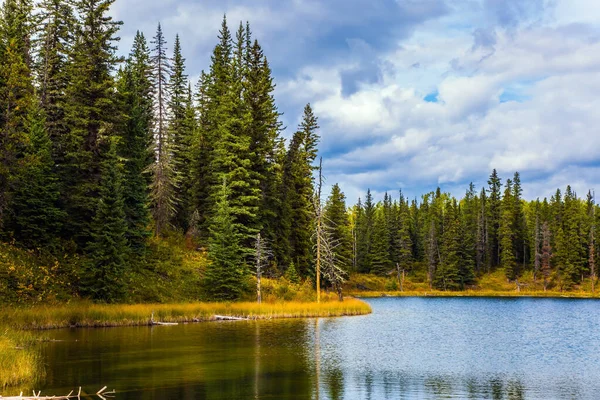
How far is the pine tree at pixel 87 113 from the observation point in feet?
151

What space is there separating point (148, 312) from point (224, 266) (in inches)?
421

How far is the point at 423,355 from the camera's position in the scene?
29469mm

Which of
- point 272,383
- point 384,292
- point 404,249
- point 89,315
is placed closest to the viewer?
point 272,383

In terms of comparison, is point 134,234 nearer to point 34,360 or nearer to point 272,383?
point 34,360

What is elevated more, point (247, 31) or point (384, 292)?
point (247, 31)

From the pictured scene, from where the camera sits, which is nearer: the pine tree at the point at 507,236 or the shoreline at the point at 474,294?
the shoreline at the point at 474,294

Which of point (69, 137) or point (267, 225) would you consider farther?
point (267, 225)

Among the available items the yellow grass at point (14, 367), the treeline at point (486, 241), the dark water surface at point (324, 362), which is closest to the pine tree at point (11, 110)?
the dark water surface at point (324, 362)

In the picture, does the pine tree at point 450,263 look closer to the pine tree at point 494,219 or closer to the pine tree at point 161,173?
the pine tree at point 494,219

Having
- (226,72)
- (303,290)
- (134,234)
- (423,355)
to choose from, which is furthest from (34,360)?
(226,72)

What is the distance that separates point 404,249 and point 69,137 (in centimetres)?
9513

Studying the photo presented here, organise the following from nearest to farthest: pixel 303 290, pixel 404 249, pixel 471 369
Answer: pixel 471 369 → pixel 303 290 → pixel 404 249

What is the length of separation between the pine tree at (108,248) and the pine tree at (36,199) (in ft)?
13.3

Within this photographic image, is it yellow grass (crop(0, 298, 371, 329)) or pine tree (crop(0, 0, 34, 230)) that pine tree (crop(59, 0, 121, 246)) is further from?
yellow grass (crop(0, 298, 371, 329))
